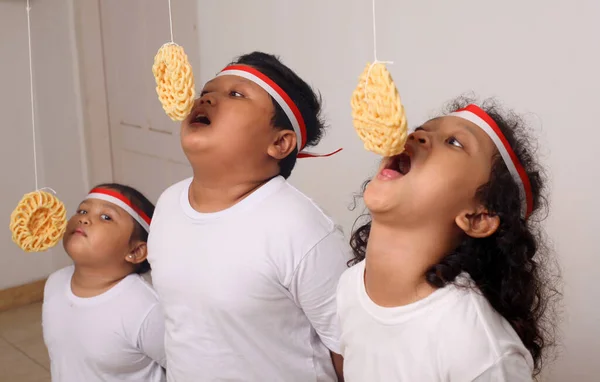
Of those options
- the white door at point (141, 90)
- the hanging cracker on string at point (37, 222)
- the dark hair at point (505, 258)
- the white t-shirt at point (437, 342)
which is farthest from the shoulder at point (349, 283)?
the white door at point (141, 90)

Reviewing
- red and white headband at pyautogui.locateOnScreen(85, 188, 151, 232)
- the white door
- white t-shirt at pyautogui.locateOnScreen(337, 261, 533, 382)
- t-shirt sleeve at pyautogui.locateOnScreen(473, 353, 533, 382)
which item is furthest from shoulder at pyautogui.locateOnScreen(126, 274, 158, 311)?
the white door

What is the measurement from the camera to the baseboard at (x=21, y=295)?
306 centimetres

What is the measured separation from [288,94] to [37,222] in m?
0.63

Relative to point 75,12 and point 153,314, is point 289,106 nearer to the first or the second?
point 153,314

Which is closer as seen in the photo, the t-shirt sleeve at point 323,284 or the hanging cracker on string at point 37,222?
the t-shirt sleeve at point 323,284

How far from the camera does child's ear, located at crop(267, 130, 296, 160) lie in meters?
1.24

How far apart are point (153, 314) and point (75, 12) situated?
191 cm

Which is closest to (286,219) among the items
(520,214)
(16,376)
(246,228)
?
(246,228)

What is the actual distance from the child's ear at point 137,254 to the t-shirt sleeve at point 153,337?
13 centimetres

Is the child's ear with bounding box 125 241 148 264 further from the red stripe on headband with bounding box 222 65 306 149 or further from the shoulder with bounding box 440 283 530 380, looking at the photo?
the shoulder with bounding box 440 283 530 380

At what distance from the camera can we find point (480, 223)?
3.23 feet

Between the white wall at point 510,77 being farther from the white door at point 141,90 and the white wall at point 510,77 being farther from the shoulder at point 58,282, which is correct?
the shoulder at point 58,282

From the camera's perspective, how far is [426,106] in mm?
1799

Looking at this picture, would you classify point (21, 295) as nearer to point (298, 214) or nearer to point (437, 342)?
point (298, 214)
